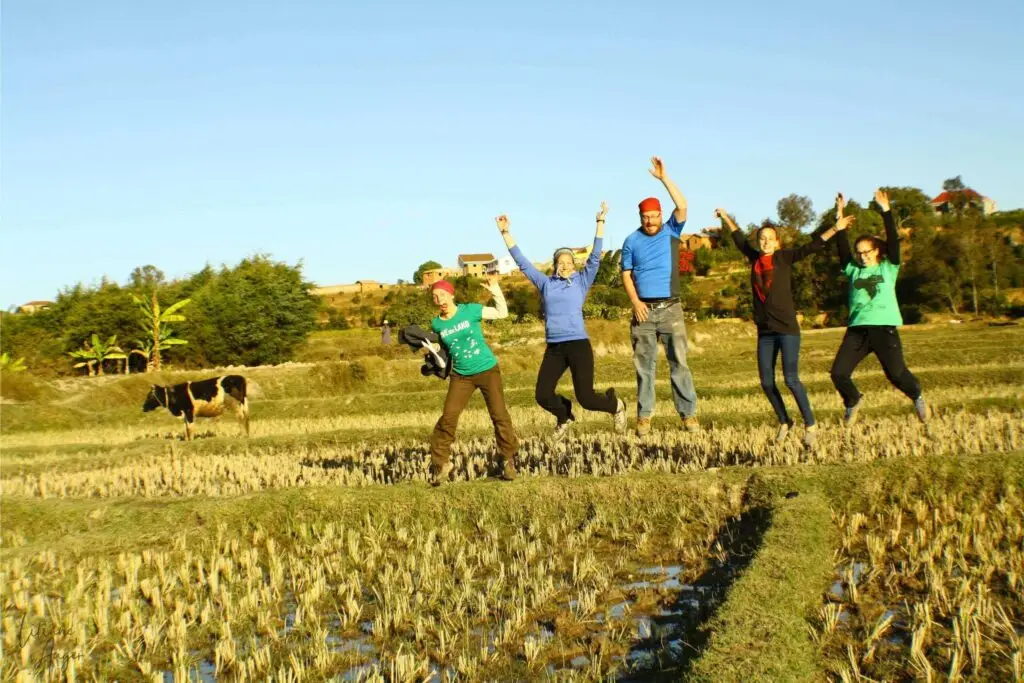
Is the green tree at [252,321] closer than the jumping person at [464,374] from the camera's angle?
No

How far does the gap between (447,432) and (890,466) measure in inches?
143

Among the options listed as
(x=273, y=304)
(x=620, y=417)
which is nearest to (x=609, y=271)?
(x=273, y=304)

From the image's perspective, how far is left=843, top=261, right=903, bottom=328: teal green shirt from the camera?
880 cm

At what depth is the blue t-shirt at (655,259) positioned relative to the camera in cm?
862

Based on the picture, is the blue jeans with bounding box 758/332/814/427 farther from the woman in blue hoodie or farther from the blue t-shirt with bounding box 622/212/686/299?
the woman in blue hoodie

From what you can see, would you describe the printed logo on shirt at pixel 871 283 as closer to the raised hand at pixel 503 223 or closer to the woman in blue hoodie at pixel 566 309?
the woman in blue hoodie at pixel 566 309

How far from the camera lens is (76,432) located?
19422 millimetres

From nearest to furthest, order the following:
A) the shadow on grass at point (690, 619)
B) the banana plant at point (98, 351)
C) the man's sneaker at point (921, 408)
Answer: the shadow on grass at point (690, 619) < the man's sneaker at point (921, 408) < the banana plant at point (98, 351)

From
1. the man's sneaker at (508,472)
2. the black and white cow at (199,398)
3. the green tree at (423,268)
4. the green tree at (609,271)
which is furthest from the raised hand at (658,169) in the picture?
the green tree at (423,268)

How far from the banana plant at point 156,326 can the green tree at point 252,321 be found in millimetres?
1066

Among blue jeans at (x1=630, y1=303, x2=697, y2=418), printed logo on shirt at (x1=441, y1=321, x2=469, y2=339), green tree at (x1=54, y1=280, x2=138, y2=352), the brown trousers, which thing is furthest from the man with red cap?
green tree at (x1=54, y1=280, x2=138, y2=352)

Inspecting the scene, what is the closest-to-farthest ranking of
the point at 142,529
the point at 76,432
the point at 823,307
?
the point at 142,529 < the point at 76,432 < the point at 823,307

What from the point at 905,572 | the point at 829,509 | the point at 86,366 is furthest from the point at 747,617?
the point at 86,366

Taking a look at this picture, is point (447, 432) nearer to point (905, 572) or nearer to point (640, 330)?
point (640, 330)
